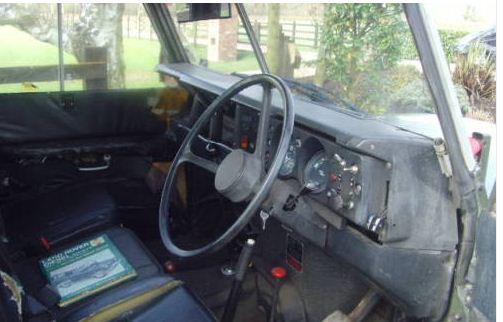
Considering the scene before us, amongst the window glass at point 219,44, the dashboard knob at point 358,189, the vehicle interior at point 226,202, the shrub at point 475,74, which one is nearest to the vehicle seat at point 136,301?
the vehicle interior at point 226,202

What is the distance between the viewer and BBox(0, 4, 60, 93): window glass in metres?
2.71

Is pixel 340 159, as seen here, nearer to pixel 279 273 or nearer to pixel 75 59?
pixel 279 273

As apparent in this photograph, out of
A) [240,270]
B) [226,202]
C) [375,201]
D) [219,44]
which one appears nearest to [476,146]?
[375,201]

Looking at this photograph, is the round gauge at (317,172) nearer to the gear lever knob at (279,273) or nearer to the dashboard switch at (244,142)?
the dashboard switch at (244,142)

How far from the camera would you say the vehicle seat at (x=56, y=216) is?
2.35m

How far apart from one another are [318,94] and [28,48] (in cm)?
163

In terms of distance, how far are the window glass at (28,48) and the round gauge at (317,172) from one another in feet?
5.95

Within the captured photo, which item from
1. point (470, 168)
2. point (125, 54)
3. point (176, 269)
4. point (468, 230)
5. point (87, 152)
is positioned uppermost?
point (125, 54)

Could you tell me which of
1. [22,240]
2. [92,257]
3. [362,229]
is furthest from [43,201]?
[362,229]

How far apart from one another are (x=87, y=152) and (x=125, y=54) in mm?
621

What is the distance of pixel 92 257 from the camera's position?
7.16 feet

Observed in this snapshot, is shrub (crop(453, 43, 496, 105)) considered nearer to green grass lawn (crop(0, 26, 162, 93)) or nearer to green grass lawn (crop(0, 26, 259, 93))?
green grass lawn (crop(0, 26, 259, 93))

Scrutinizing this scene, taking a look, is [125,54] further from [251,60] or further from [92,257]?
[92,257]

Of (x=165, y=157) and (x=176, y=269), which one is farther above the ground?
(x=165, y=157)
